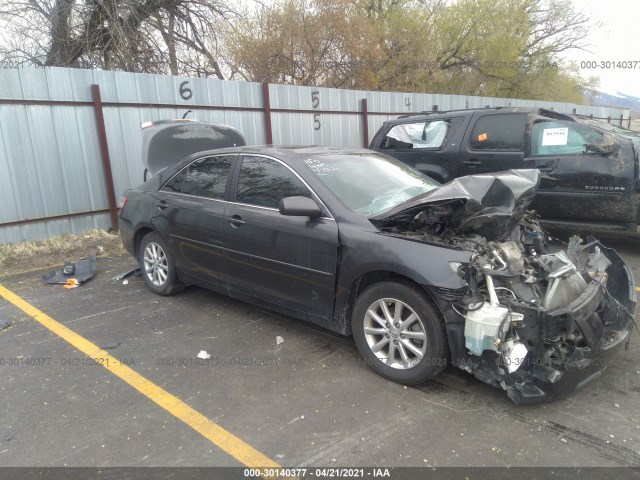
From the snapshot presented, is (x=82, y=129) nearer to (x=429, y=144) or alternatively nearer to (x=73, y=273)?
(x=73, y=273)

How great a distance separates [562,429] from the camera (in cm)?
271

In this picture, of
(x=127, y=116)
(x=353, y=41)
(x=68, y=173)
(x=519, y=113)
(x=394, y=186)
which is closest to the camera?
(x=394, y=186)

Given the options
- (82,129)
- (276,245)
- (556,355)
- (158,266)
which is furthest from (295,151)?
(82,129)

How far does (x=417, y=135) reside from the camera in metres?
7.21

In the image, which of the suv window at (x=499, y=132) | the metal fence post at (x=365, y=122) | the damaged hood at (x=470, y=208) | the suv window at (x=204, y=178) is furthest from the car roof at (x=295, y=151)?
the metal fence post at (x=365, y=122)

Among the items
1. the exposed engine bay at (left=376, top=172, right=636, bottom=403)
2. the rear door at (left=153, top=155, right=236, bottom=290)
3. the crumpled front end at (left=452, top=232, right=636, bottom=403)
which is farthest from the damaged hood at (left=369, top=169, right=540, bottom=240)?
the rear door at (left=153, top=155, right=236, bottom=290)

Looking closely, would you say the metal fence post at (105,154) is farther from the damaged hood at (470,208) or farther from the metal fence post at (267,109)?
the damaged hood at (470,208)

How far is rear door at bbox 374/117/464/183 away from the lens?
6.76m

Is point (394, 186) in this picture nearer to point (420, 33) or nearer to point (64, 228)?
point (64, 228)

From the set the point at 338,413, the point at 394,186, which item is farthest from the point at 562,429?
the point at 394,186

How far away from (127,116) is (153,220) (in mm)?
3472

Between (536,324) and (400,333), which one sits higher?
(536,324)

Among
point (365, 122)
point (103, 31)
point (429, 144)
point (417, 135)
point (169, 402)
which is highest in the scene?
point (103, 31)

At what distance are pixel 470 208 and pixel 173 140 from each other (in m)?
4.65
